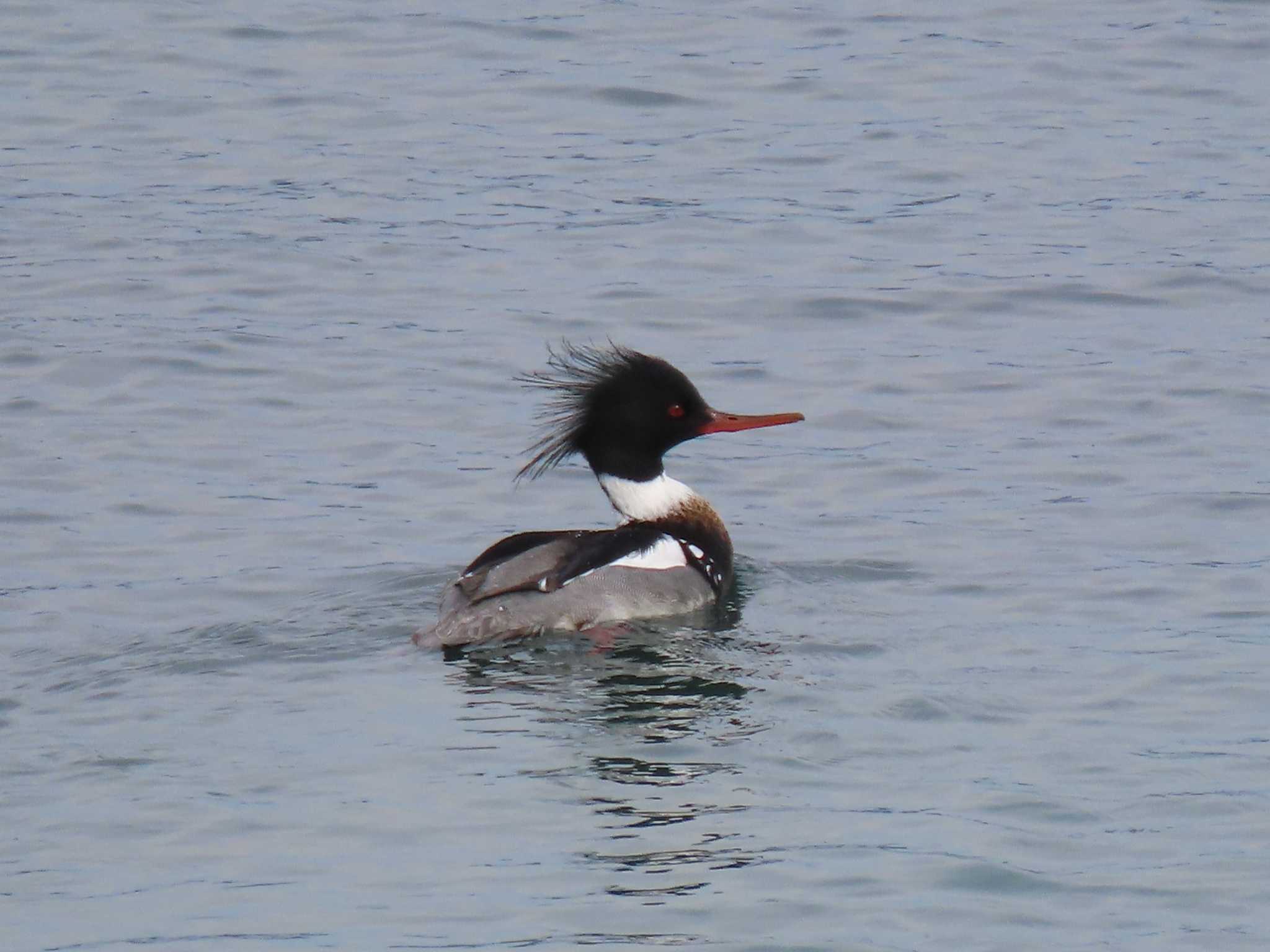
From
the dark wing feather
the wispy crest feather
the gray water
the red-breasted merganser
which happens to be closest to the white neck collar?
the red-breasted merganser

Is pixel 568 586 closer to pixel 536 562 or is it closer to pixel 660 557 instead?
pixel 536 562

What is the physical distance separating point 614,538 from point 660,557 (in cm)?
26

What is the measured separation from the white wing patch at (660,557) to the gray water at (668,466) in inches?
14.3

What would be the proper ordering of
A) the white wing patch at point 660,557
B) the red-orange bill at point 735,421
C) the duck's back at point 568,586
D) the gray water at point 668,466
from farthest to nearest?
the red-orange bill at point 735,421
the white wing patch at point 660,557
the duck's back at point 568,586
the gray water at point 668,466

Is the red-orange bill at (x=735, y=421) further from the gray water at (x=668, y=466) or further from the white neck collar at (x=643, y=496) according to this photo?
the gray water at (x=668, y=466)

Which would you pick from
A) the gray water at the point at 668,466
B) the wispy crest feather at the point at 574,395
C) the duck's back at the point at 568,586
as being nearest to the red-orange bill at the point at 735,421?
the wispy crest feather at the point at 574,395

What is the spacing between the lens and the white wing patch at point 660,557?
1019cm

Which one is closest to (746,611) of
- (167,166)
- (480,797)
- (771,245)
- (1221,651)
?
(1221,651)

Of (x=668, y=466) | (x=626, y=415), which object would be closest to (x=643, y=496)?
(x=626, y=415)

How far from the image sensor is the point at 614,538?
10211 mm

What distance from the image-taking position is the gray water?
7.09m

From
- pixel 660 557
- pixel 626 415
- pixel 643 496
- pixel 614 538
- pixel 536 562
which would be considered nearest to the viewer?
pixel 536 562

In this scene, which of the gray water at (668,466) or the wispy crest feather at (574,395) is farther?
the wispy crest feather at (574,395)

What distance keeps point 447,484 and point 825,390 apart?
97.6 inches
